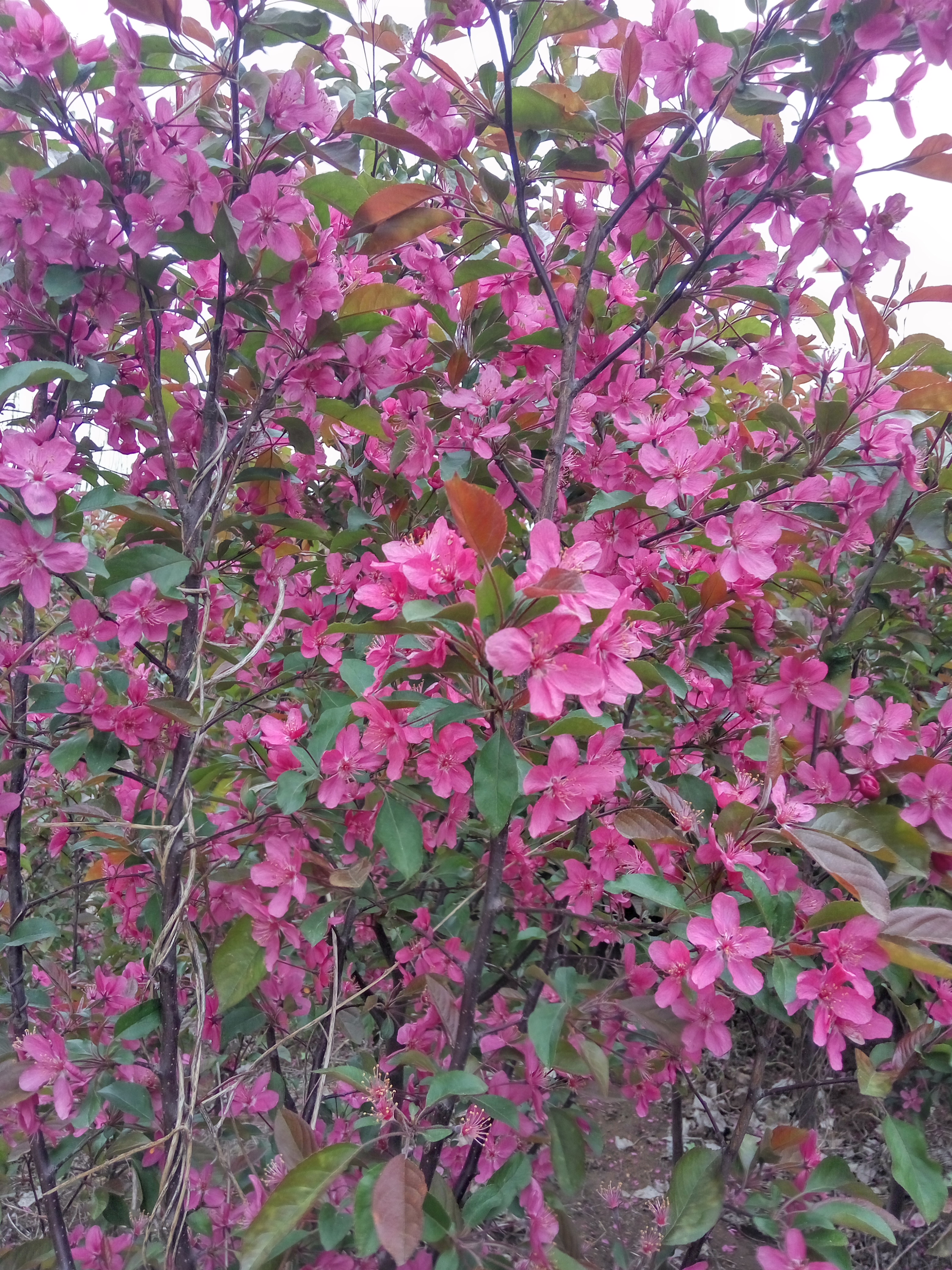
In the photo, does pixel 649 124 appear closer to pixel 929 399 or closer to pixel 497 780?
pixel 929 399

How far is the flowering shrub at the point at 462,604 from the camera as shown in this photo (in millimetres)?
930

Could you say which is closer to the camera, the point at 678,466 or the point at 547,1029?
the point at 547,1029

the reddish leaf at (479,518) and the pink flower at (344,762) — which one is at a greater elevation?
the reddish leaf at (479,518)

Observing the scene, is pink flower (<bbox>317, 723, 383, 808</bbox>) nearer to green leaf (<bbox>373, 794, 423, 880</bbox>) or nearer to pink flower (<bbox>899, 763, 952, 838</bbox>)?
green leaf (<bbox>373, 794, 423, 880</bbox>)

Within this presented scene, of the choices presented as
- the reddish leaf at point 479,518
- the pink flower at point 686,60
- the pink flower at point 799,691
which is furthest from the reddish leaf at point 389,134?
the pink flower at point 799,691

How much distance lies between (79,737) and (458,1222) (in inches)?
32.3

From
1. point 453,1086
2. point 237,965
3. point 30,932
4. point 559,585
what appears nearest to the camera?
point 559,585

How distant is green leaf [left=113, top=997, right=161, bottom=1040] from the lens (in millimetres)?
1142

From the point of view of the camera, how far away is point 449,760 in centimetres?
92

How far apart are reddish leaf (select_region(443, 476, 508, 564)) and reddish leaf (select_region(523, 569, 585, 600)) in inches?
2.6

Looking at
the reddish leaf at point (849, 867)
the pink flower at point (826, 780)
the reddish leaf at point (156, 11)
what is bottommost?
the pink flower at point (826, 780)

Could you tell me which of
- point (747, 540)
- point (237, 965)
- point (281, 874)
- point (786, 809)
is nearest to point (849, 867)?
point (786, 809)

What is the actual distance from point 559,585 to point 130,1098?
1.02 metres

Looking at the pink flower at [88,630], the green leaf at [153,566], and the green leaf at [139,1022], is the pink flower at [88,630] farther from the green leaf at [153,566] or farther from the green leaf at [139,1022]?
the green leaf at [139,1022]
